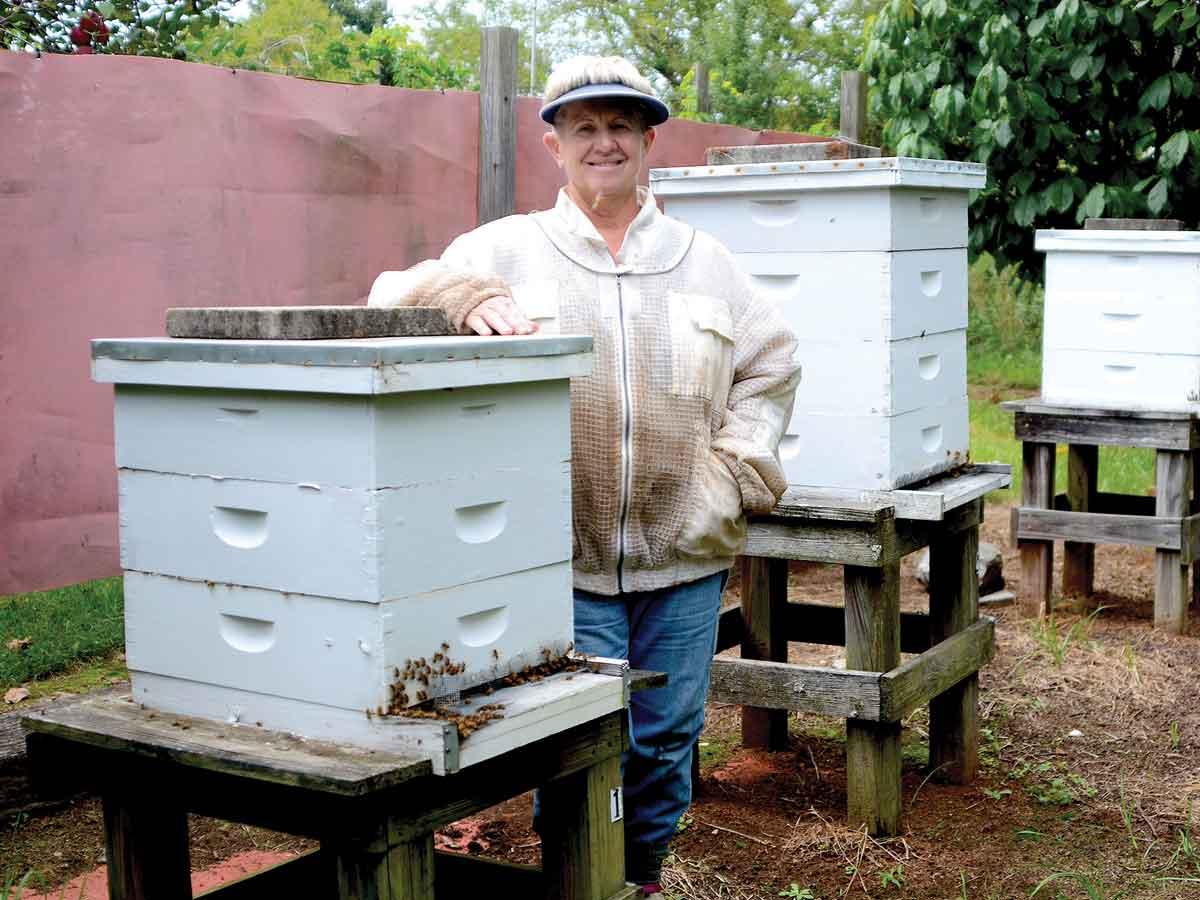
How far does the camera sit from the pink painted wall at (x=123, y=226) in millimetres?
4172

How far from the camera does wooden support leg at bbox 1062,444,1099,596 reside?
684 cm

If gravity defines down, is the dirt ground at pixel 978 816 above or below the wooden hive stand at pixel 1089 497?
below

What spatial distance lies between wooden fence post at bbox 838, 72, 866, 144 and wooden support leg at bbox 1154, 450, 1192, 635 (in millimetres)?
2493

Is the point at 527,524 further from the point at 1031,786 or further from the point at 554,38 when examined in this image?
the point at 554,38

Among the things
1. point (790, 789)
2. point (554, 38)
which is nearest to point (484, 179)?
point (790, 789)

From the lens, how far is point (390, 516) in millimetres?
2033

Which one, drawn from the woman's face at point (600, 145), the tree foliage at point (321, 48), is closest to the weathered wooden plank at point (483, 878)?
the woman's face at point (600, 145)

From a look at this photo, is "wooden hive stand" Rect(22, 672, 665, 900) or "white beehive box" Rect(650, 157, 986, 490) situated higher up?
"white beehive box" Rect(650, 157, 986, 490)

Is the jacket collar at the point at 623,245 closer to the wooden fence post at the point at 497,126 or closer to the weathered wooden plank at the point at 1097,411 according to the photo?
the wooden fence post at the point at 497,126

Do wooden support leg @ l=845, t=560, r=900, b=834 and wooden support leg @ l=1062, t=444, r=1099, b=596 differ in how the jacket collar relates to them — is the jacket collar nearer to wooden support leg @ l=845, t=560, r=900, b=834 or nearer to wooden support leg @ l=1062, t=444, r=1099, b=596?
wooden support leg @ l=845, t=560, r=900, b=834

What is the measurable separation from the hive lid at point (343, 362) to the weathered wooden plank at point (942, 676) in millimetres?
1992

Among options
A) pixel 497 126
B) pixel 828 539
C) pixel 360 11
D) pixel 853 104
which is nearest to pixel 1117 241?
pixel 853 104

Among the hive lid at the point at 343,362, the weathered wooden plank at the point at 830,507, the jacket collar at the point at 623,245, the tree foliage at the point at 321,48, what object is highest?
the tree foliage at the point at 321,48

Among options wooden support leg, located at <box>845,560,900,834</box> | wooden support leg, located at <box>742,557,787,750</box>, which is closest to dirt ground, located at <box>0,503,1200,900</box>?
wooden support leg, located at <box>845,560,900,834</box>
